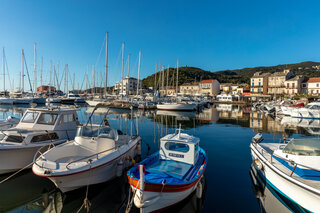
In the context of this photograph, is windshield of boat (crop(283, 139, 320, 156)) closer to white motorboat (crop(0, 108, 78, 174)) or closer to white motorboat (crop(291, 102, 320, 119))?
white motorboat (crop(0, 108, 78, 174))

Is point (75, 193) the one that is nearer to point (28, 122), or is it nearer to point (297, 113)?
point (28, 122)

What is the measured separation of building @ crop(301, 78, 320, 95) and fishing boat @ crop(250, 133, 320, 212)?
3203 inches

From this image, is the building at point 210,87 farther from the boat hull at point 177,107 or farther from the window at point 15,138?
the window at point 15,138

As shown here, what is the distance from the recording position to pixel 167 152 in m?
8.48

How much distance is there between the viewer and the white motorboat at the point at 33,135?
9176 millimetres

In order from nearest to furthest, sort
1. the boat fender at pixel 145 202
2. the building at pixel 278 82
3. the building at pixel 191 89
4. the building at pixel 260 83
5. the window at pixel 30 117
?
the boat fender at pixel 145 202, the window at pixel 30 117, the building at pixel 278 82, the building at pixel 260 83, the building at pixel 191 89

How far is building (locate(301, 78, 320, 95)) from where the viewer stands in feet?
231

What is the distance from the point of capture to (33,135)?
1000 cm

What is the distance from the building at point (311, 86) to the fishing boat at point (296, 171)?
81352mm

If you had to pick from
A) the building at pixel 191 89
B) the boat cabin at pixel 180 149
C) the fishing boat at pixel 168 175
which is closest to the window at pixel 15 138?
the fishing boat at pixel 168 175

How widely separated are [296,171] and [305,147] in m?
1.46

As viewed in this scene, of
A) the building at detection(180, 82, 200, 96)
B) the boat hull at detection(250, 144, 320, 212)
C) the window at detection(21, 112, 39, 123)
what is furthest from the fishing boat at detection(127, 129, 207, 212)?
the building at detection(180, 82, 200, 96)

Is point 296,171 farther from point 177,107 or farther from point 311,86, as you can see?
point 311,86

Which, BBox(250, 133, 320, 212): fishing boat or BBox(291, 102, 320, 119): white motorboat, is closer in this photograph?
BBox(250, 133, 320, 212): fishing boat
